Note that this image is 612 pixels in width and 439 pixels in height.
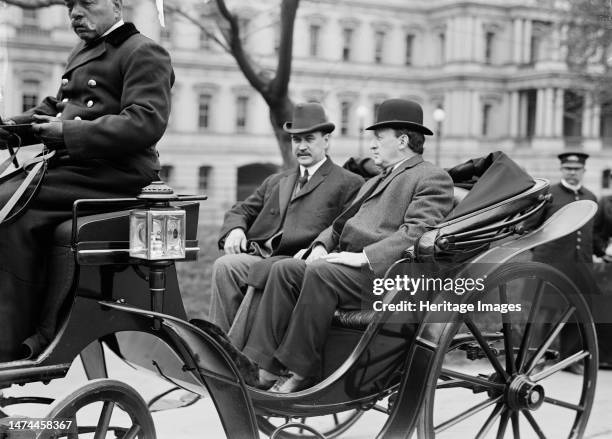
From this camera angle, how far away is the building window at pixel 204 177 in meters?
52.3

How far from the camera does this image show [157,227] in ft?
11.1

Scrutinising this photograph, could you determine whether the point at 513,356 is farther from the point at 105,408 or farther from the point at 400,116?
the point at 105,408

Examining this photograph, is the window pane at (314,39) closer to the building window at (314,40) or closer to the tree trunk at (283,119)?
the building window at (314,40)

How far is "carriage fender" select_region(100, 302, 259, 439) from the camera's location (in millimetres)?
3594

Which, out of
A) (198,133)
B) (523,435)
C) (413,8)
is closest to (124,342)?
(523,435)

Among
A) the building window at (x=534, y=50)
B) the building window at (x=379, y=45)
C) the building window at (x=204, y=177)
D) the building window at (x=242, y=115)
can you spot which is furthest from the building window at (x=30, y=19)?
the building window at (x=534, y=50)

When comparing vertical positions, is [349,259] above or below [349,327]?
above

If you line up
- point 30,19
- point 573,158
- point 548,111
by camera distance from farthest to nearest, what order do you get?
point 548,111 < point 30,19 < point 573,158

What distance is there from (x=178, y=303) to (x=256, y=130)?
53569 mm

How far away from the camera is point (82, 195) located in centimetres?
352

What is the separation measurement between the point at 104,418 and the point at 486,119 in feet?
223

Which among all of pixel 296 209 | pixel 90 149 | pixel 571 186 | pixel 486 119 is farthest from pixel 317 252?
pixel 486 119

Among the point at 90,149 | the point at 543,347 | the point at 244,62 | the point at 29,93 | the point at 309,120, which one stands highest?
the point at 29,93

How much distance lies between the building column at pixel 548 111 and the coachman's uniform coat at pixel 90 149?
65.5m
